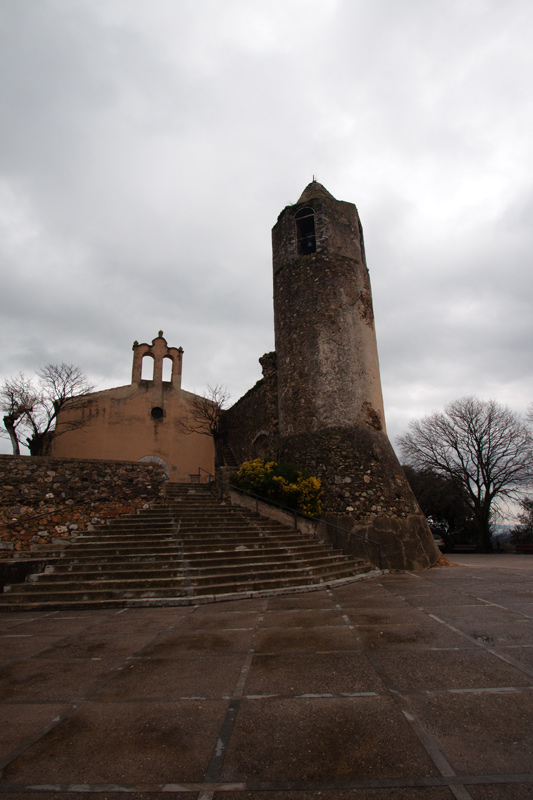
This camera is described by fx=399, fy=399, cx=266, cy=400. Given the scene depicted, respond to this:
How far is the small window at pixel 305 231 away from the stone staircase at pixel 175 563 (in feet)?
36.5

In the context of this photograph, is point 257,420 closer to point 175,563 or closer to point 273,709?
point 175,563

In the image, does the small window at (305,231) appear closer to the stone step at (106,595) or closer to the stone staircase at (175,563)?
the stone staircase at (175,563)

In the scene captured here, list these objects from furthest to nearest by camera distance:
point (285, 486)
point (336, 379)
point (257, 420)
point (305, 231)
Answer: point (257, 420)
point (305, 231)
point (336, 379)
point (285, 486)

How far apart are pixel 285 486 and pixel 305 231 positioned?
1102 centimetres

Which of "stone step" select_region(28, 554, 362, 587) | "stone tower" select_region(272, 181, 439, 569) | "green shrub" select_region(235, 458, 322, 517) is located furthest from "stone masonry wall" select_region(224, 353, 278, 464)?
"stone step" select_region(28, 554, 362, 587)

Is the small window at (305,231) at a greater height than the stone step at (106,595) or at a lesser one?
greater

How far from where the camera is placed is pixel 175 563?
25.8 feet

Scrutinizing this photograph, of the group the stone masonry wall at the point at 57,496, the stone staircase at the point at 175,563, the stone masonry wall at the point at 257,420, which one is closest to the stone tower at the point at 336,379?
the stone masonry wall at the point at 257,420

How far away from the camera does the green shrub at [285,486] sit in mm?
11727

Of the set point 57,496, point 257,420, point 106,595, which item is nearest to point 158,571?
point 106,595

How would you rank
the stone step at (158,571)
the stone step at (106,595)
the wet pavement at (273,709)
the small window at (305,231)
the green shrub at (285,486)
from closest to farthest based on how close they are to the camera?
the wet pavement at (273,709) → the stone step at (106,595) → the stone step at (158,571) → the green shrub at (285,486) → the small window at (305,231)

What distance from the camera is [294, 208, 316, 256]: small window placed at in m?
16.3

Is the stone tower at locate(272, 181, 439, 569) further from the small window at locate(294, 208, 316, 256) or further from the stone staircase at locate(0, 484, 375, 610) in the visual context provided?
the stone staircase at locate(0, 484, 375, 610)

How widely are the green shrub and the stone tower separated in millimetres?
526
